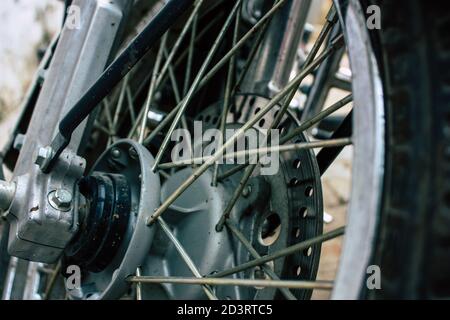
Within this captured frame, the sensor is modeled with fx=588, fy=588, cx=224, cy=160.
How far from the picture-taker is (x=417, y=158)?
49 centimetres

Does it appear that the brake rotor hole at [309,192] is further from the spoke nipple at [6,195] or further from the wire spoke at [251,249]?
the spoke nipple at [6,195]

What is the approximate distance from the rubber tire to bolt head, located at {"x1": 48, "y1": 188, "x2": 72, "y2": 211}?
1.54ft

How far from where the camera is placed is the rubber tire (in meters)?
0.47

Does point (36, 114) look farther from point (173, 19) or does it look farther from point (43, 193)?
point (173, 19)

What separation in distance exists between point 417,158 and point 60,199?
1.66 ft

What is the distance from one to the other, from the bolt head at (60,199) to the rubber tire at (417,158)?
0.47 m

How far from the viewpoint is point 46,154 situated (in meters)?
0.82

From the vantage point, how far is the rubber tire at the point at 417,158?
1.55 feet

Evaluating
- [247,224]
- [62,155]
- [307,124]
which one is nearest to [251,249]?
[247,224]

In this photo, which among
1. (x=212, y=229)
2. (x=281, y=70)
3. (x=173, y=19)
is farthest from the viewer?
(x=281, y=70)

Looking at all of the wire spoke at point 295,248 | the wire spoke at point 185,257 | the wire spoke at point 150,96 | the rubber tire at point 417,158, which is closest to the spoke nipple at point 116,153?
the wire spoke at point 150,96

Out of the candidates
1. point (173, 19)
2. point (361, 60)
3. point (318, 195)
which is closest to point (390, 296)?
point (361, 60)

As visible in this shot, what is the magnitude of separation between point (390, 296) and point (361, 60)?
0.21 metres

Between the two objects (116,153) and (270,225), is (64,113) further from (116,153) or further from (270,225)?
(270,225)
